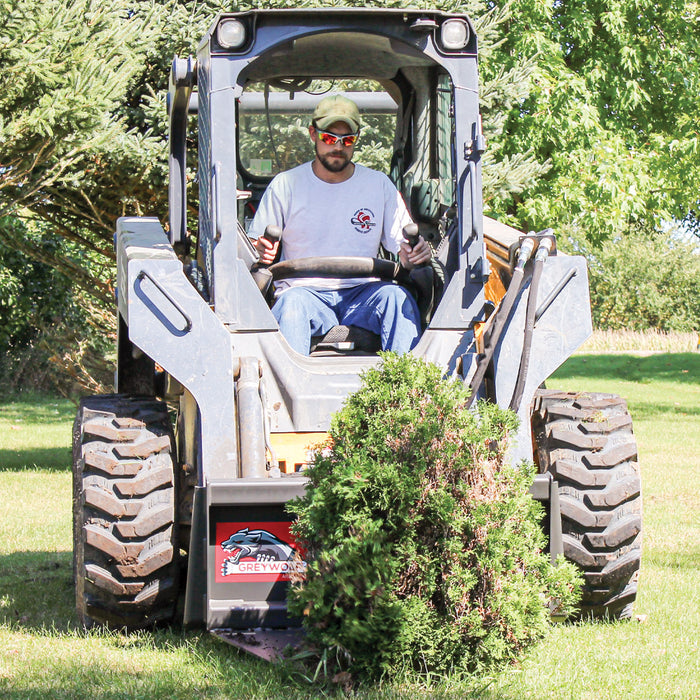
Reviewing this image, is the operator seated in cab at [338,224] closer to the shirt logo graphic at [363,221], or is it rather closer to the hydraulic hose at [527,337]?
the shirt logo graphic at [363,221]

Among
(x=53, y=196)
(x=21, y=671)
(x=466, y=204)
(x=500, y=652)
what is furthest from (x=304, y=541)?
(x=53, y=196)

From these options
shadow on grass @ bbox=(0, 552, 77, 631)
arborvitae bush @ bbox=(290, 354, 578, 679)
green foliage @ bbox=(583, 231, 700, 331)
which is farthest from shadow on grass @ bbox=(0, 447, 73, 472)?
green foliage @ bbox=(583, 231, 700, 331)

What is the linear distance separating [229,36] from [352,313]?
138 centimetres

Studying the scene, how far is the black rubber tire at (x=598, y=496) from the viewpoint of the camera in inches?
178

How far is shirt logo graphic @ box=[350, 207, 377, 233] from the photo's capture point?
559cm

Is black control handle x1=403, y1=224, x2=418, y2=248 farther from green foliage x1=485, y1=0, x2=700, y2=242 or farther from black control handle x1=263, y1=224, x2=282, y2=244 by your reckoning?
green foliage x1=485, y1=0, x2=700, y2=242

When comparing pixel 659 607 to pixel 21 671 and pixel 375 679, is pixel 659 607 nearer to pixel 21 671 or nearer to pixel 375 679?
pixel 375 679

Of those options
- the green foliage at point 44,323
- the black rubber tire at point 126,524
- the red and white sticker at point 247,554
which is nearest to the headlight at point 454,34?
the black rubber tire at point 126,524

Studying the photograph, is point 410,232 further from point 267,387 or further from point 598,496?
point 598,496

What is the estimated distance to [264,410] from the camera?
465 centimetres

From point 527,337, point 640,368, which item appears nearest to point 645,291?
point 640,368

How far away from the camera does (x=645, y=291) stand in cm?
3888

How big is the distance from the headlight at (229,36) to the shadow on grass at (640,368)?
20572 mm

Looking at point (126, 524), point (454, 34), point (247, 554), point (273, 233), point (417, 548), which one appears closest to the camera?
point (417, 548)
